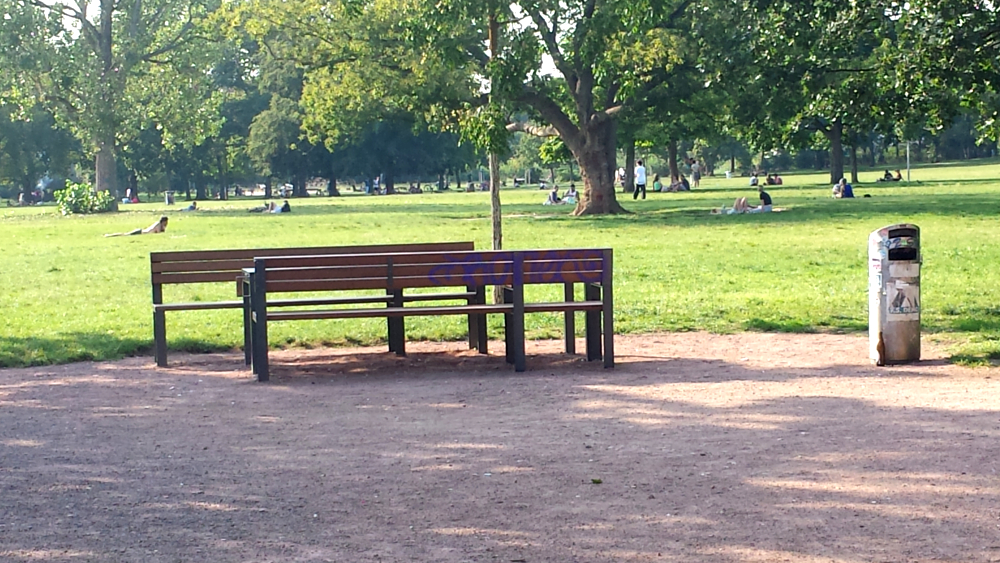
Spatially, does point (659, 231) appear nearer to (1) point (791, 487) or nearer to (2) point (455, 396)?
(2) point (455, 396)

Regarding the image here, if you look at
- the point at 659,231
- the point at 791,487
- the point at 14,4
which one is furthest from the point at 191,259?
the point at 14,4

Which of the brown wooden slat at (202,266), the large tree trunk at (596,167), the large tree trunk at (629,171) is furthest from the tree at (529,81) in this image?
the large tree trunk at (629,171)

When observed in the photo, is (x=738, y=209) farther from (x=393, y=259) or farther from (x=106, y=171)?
(x=106, y=171)

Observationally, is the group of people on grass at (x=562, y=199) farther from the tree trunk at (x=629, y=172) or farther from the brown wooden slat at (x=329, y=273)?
the brown wooden slat at (x=329, y=273)

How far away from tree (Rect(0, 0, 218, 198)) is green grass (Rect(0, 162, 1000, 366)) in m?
Result: 17.6

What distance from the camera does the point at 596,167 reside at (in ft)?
121

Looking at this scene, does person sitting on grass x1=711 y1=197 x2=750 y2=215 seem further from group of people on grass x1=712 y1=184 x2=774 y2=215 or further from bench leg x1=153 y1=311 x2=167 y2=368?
bench leg x1=153 y1=311 x2=167 y2=368

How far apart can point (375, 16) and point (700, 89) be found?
9.05m

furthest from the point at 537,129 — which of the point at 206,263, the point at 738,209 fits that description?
the point at 206,263

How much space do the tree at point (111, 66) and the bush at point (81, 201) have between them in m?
2.40

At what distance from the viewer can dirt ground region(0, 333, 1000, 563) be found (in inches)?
203

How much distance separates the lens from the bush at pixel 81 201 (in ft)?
169

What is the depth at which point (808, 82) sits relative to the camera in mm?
13422

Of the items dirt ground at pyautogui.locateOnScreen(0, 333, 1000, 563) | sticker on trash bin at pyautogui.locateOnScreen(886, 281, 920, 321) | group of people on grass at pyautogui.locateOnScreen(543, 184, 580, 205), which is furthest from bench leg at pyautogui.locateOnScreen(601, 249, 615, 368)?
group of people on grass at pyautogui.locateOnScreen(543, 184, 580, 205)
